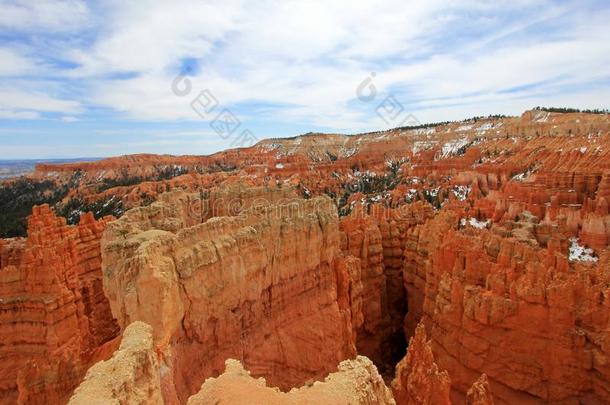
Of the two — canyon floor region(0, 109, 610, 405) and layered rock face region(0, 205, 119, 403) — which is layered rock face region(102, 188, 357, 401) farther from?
layered rock face region(0, 205, 119, 403)

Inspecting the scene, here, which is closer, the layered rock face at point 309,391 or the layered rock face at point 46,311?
the layered rock face at point 309,391

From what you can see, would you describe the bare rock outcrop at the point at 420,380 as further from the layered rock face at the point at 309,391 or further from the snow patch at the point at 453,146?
the snow patch at the point at 453,146

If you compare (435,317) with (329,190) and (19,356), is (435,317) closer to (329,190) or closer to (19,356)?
(19,356)

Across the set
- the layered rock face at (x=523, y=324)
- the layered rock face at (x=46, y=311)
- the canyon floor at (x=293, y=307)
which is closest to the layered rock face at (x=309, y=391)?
the canyon floor at (x=293, y=307)

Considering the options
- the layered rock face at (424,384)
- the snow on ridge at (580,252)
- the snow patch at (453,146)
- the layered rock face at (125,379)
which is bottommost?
the snow on ridge at (580,252)

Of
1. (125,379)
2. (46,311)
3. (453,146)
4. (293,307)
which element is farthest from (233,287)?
(453,146)

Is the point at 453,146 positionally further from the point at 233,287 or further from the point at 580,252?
the point at 233,287

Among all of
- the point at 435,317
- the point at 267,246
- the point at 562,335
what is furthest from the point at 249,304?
the point at 562,335

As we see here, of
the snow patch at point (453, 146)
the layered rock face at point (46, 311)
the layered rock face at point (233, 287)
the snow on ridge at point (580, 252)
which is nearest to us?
the layered rock face at point (233, 287)

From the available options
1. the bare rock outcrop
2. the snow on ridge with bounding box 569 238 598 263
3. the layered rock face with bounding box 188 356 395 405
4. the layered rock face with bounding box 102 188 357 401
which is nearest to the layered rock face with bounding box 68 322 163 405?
the layered rock face with bounding box 188 356 395 405
